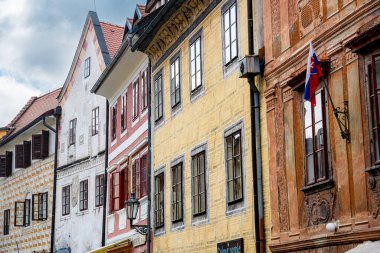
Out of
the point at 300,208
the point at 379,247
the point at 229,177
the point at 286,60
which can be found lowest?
the point at 379,247

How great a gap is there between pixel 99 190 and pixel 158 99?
832 centimetres

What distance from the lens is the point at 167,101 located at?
75.6 feet

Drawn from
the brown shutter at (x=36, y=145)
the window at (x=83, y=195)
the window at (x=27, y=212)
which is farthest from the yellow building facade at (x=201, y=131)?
the window at (x=27, y=212)

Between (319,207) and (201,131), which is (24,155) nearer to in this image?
(201,131)

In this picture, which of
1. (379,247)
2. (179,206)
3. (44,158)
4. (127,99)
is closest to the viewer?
(379,247)

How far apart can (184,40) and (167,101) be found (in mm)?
2158

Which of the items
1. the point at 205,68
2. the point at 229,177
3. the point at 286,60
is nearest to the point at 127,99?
the point at 205,68

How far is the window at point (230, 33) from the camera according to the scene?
17.7 meters

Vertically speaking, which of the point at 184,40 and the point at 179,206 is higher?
the point at 184,40

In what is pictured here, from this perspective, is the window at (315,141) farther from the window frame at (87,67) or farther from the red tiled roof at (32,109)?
the red tiled roof at (32,109)

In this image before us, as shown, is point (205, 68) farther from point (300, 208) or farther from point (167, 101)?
point (300, 208)

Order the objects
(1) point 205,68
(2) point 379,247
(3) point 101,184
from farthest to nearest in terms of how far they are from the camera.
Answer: (3) point 101,184
(1) point 205,68
(2) point 379,247

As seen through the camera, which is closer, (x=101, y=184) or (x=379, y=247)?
(x=379, y=247)

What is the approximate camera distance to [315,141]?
Result: 44.0 feet
